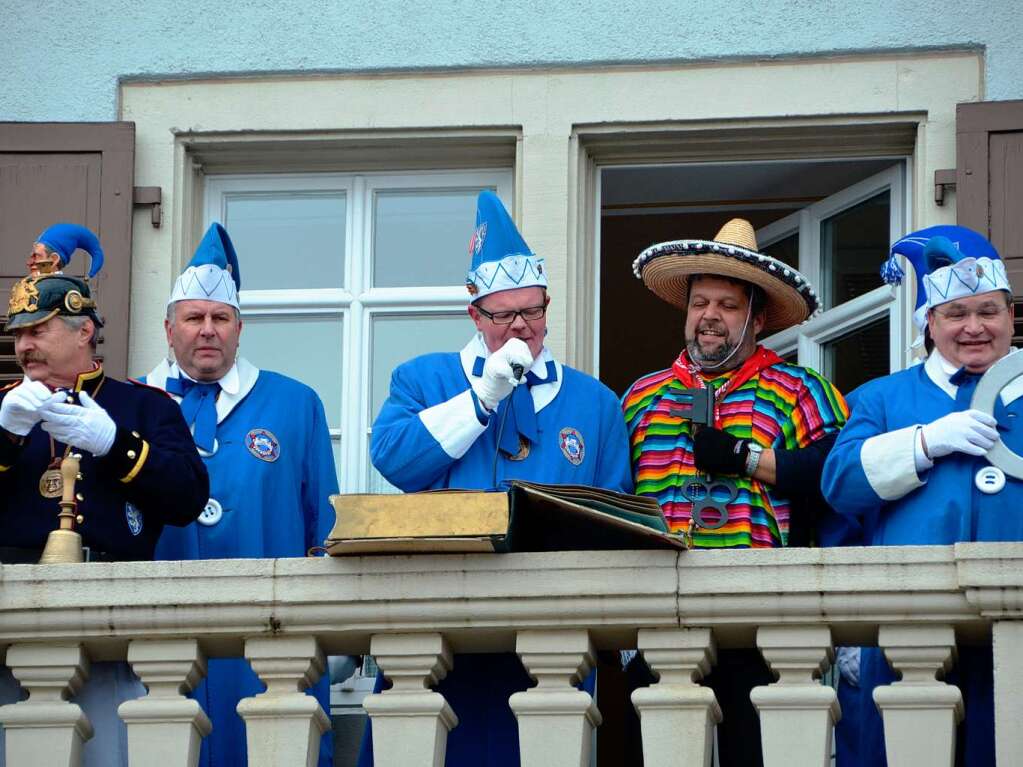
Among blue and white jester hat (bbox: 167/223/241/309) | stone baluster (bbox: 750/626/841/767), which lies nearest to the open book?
stone baluster (bbox: 750/626/841/767)

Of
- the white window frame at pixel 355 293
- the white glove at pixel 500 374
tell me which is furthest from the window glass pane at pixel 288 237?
the white glove at pixel 500 374

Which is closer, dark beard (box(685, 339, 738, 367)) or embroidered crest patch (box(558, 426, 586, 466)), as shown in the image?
embroidered crest patch (box(558, 426, 586, 466))

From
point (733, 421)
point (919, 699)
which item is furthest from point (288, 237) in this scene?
point (919, 699)

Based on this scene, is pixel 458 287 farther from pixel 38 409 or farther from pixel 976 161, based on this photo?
pixel 38 409

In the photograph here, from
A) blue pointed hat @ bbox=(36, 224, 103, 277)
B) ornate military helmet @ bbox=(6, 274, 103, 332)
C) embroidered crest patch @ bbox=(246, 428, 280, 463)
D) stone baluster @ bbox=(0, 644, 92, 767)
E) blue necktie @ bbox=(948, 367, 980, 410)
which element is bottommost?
stone baluster @ bbox=(0, 644, 92, 767)

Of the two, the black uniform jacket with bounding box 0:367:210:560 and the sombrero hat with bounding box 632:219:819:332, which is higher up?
the sombrero hat with bounding box 632:219:819:332

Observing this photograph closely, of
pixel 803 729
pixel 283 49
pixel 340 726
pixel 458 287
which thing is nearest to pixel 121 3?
pixel 283 49

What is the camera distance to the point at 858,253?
8.45 metres

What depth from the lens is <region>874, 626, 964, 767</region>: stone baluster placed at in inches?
217

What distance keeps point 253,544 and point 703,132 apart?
2.26 m

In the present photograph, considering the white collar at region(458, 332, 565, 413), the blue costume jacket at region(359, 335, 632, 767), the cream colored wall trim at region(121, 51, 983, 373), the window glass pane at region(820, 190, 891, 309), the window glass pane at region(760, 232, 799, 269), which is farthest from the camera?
the window glass pane at region(760, 232, 799, 269)

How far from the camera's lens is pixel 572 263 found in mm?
8148

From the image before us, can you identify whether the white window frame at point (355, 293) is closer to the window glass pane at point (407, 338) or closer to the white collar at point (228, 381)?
the window glass pane at point (407, 338)

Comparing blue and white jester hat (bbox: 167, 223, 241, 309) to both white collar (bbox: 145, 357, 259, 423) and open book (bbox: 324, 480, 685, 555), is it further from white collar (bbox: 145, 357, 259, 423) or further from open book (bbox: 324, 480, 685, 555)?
open book (bbox: 324, 480, 685, 555)
